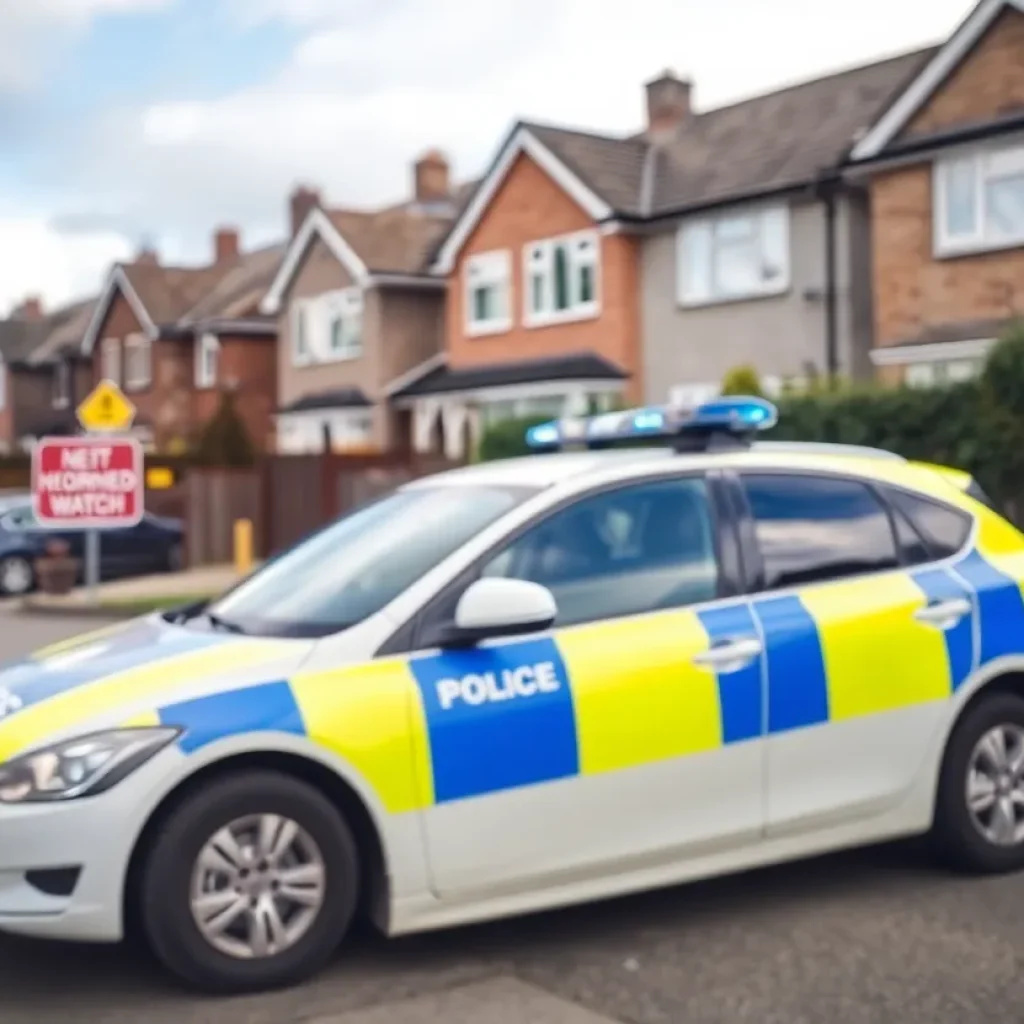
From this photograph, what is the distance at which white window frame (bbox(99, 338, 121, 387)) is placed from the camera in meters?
46.8

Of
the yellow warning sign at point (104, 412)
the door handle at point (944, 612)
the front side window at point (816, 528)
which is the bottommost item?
the door handle at point (944, 612)

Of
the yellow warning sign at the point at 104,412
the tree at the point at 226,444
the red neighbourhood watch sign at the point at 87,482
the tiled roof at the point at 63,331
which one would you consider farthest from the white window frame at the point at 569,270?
the tiled roof at the point at 63,331

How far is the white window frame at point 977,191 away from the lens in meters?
20.4

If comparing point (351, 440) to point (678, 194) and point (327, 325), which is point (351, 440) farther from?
point (678, 194)

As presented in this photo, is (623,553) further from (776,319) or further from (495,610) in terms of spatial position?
(776,319)

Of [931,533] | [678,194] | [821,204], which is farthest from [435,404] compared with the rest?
[931,533]

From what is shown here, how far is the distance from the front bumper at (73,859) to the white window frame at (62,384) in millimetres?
50602

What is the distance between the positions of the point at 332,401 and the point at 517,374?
7167 millimetres

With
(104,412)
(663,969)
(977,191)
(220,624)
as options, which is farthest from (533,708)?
(977,191)

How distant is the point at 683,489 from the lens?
543 cm

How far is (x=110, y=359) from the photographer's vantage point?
47406 millimetres

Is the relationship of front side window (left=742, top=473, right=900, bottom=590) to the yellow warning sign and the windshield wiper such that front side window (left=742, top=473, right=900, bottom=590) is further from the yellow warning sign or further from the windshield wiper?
the yellow warning sign

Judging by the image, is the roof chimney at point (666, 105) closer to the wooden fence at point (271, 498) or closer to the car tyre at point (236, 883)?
the wooden fence at point (271, 498)

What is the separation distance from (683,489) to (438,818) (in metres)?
1.45
